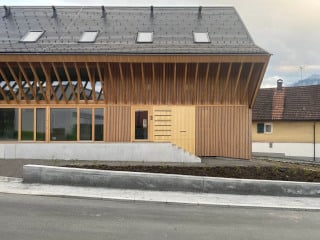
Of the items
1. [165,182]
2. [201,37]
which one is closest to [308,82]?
[201,37]

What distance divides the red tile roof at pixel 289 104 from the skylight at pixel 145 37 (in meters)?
16.7

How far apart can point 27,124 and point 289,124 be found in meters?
22.8

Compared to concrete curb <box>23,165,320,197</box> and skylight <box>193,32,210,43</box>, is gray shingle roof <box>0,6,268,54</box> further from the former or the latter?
concrete curb <box>23,165,320,197</box>

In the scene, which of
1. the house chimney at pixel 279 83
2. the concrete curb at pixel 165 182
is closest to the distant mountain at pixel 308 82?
the house chimney at pixel 279 83

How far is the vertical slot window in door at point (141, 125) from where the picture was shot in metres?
18.2

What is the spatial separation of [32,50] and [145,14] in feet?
25.6

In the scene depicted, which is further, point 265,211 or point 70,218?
point 265,211

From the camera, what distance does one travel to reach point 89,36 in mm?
18891

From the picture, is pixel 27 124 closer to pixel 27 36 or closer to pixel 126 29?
pixel 27 36

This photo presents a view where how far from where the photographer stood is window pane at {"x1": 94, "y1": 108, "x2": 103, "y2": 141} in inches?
714

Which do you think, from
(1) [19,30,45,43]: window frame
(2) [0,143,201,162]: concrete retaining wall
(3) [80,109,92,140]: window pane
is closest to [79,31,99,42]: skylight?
(1) [19,30,45,43]: window frame

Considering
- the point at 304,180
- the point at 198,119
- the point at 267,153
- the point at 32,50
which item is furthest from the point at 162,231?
the point at 267,153

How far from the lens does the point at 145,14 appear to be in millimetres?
21594

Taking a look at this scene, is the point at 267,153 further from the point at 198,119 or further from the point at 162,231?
the point at 162,231
